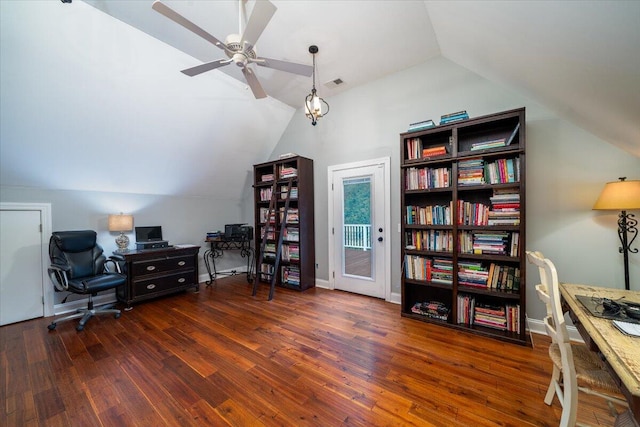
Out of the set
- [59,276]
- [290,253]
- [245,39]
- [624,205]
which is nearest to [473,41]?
[624,205]

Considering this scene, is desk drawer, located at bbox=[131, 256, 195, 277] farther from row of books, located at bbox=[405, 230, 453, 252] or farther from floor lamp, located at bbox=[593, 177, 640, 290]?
floor lamp, located at bbox=[593, 177, 640, 290]

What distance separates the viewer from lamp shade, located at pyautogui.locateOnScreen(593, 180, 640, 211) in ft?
5.98

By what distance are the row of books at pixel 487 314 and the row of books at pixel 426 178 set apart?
4.16 feet

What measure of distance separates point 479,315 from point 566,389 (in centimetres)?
136

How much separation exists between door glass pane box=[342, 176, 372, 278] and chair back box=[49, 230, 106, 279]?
3.47 m

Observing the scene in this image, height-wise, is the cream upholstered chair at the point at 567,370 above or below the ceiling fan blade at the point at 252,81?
below

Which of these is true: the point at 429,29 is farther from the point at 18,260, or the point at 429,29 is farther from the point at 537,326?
the point at 18,260

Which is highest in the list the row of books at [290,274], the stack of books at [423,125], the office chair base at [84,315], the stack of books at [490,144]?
the stack of books at [423,125]

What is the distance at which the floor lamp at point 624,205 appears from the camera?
183 centimetres

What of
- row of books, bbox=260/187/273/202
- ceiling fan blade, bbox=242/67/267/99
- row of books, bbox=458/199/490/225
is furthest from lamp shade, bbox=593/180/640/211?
row of books, bbox=260/187/273/202

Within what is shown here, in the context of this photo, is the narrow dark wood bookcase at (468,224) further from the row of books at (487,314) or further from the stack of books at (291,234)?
the stack of books at (291,234)

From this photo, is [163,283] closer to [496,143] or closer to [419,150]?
[419,150]

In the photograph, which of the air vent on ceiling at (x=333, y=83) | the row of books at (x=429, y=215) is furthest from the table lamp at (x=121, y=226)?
the row of books at (x=429, y=215)

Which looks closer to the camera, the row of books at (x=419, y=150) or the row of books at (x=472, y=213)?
the row of books at (x=472, y=213)
